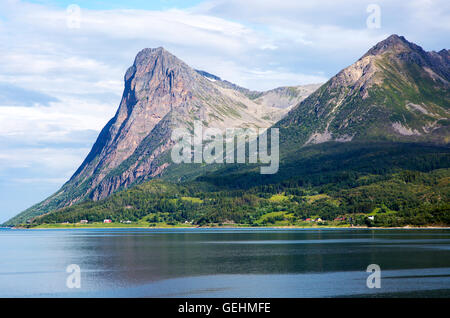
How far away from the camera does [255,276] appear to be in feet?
346
